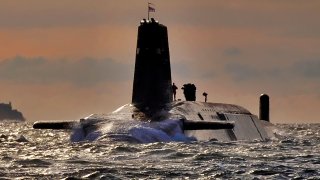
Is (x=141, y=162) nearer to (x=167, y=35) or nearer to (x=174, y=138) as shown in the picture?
(x=174, y=138)

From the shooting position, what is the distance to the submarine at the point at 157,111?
32156 mm

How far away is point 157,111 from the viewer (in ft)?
119

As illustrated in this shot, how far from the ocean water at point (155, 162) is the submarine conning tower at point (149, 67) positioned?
10814mm

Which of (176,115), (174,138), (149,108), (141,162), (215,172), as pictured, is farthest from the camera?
(149,108)

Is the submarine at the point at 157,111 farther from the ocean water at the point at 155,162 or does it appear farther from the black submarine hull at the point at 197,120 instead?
the ocean water at the point at 155,162

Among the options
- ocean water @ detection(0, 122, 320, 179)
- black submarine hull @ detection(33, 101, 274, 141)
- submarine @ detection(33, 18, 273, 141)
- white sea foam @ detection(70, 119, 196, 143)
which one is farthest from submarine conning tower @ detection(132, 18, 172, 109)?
ocean water @ detection(0, 122, 320, 179)

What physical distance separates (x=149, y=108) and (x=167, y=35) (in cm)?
520

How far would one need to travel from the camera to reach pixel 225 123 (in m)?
31.9

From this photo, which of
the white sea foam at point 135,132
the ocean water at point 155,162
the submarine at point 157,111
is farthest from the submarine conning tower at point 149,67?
the ocean water at point 155,162

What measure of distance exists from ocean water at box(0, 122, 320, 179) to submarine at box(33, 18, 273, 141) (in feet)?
10.6

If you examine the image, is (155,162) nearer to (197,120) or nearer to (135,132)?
(135,132)

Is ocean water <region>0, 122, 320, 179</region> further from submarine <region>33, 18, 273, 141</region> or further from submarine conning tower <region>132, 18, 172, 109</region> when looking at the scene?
submarine conning tower <region>132, 18, 172, 109</region>

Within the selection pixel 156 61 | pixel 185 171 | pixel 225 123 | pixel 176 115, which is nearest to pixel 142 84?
pixel 156 61

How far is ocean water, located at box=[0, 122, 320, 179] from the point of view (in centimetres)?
1941
